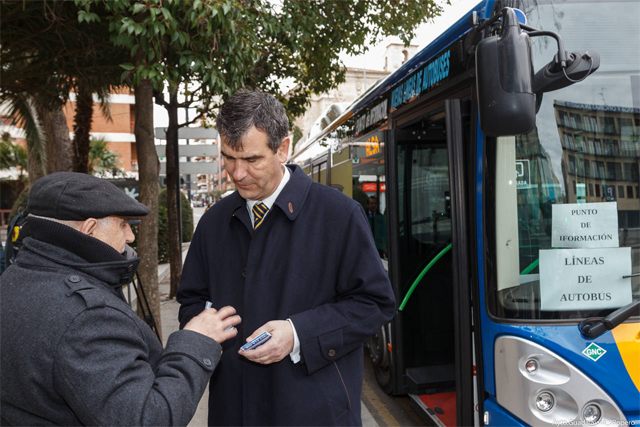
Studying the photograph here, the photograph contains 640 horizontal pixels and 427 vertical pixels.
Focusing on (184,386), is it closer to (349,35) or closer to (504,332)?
(504,332)

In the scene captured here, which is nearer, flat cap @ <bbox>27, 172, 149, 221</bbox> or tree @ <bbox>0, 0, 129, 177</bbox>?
flat cap @ <bbox>27, 172, 149, 221</bbox>

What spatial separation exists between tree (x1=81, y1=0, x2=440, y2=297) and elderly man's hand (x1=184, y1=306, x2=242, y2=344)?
2.77 metres

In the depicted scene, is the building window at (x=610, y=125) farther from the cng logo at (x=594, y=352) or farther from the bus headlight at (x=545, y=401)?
the bus headlight at (x=545, y=401)

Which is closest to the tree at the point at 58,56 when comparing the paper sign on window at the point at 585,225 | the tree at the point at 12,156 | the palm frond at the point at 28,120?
the palm frond at the point at 28,120

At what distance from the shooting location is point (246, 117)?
193 centimetres

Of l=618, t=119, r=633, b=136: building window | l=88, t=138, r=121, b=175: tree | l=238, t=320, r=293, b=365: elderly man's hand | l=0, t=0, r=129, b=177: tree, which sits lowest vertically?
l=238, t=320, r=293, b=365: elderly man's hand

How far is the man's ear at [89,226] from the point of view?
1.55 meters

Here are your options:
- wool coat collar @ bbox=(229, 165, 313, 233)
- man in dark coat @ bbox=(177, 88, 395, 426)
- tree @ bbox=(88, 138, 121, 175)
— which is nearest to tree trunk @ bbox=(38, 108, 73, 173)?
wool coat collar @ bbox=(229, 165, 313, 233)

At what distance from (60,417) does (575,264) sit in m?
2.39

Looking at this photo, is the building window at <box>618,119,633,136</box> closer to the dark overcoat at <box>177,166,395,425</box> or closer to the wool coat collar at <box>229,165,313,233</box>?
the dark overcoat at <box>177,166,395,425</box>

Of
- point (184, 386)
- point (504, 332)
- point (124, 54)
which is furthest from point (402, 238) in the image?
point (124, 54)

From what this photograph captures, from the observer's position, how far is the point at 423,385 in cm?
422

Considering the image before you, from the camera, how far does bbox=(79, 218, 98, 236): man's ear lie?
5.09ft

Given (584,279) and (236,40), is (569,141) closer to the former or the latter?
(584,279)
